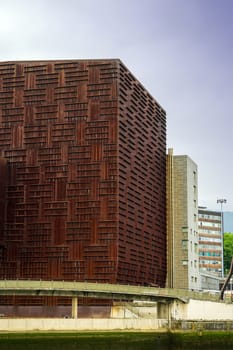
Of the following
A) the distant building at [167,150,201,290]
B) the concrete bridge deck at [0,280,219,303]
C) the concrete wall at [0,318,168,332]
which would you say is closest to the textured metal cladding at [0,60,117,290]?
the concrete bridge deck at [0,280,219,303]

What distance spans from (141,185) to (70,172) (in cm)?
1816

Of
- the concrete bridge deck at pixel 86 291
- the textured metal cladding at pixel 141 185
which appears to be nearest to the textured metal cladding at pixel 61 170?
the textured metal cladding at pixel 141 185

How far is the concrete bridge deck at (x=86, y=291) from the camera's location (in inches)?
3679

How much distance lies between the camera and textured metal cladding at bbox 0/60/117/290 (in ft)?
405

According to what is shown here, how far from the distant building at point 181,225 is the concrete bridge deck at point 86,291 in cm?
5138

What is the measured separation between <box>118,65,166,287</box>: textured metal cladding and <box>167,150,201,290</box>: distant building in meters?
3.55

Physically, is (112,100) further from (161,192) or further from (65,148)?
(161,192)

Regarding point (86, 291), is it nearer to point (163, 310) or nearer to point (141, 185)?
point (163, 310)

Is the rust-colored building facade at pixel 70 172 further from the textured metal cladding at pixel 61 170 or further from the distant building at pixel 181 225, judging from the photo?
the distant building at pixel 181 225

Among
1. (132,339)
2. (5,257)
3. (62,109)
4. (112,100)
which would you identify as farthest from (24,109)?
(132,339)

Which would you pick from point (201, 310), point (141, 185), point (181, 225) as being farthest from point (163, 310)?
point (181, 225)

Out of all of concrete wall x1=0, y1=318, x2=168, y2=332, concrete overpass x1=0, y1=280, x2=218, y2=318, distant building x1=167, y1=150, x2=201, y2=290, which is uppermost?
distant building x1=167, y1=150, x2=201, y2=290

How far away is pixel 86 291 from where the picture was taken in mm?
97000

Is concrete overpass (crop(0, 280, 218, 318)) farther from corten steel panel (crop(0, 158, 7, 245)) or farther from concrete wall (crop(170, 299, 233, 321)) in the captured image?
corten steel panel (crop(0, 158, 7, 245))
